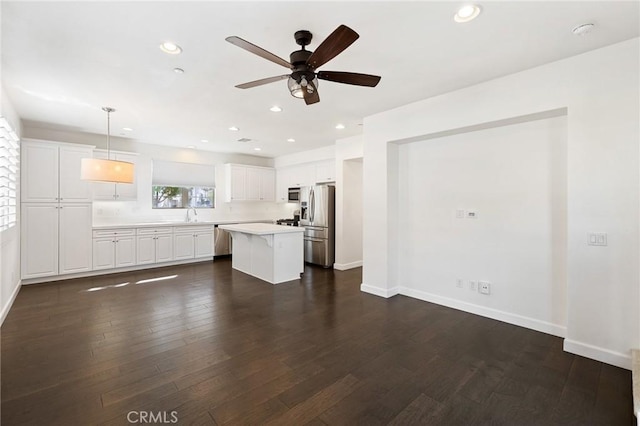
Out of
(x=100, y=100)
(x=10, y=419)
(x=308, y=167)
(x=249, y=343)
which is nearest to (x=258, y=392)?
(x=249, y=343)

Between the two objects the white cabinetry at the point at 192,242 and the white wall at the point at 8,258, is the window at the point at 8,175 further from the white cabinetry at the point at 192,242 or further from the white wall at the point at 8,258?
the white cabinetry at the point at 192,242

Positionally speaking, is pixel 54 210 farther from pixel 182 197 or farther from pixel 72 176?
pixel 182 197

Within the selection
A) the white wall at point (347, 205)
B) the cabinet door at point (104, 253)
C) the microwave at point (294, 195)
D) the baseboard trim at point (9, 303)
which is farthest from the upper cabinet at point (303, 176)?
the baseboard trim at point (9, 303)

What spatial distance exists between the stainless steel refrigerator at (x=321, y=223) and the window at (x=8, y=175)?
4.67m

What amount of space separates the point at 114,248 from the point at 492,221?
6.36 m

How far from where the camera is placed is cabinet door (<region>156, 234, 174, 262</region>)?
616cm

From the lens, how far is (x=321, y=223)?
637 cm

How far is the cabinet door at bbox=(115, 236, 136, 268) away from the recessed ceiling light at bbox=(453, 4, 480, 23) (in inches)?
248

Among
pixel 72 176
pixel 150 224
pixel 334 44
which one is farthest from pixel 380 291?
pixel 72 176

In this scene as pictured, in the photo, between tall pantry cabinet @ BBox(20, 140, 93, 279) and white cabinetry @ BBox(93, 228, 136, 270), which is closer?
tall pantry cabinet @ BBox(20, 140, 93, 279)

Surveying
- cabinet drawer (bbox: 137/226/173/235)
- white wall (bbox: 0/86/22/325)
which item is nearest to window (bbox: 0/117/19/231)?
white wall (bbox: 0/86/22/325)

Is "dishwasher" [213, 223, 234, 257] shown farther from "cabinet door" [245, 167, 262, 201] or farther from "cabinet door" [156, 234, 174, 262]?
"cabinet door" [245, 167, 262, 201]

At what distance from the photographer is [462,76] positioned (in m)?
3.09

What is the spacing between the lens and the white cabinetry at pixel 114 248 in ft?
17.9
